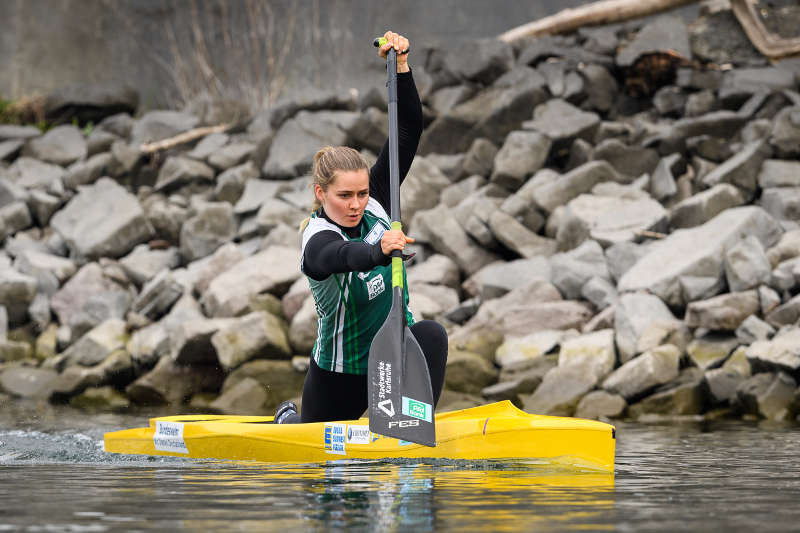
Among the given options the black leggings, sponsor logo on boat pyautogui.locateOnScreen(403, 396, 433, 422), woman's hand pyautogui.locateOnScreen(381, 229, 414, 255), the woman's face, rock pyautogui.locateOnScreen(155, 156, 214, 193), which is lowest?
sponsor logo on boat pyautogui.locateOnScreen(403, 396, 433, 422)

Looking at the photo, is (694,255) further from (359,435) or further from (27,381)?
(27,381)

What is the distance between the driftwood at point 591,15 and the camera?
36.9 feet

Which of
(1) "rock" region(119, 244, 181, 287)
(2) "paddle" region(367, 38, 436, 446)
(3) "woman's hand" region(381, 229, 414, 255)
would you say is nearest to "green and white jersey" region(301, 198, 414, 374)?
(2) "paddle" region(367, 38, 436, 446)

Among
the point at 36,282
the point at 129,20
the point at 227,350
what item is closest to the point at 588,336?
the point at 227,350

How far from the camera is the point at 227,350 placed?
7.56 meters

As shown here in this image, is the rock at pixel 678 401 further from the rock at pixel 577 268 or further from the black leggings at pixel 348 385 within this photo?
the black leggings at pixel 348 385

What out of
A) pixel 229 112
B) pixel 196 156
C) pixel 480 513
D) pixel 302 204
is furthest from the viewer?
pixel 229 112

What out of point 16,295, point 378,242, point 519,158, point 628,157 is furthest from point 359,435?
point 16,295

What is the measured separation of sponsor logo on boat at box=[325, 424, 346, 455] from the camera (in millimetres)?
4078

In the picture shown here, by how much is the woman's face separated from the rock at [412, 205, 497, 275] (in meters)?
4.82

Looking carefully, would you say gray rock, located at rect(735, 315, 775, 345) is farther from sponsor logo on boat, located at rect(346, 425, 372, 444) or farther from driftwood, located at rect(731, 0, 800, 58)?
driftwood, located at rect(731, 0, 800, 58)

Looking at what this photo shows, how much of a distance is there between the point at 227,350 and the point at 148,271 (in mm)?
2471

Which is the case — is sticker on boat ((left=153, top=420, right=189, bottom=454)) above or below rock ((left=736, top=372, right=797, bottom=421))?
below

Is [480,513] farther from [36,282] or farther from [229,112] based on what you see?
[229,112]
